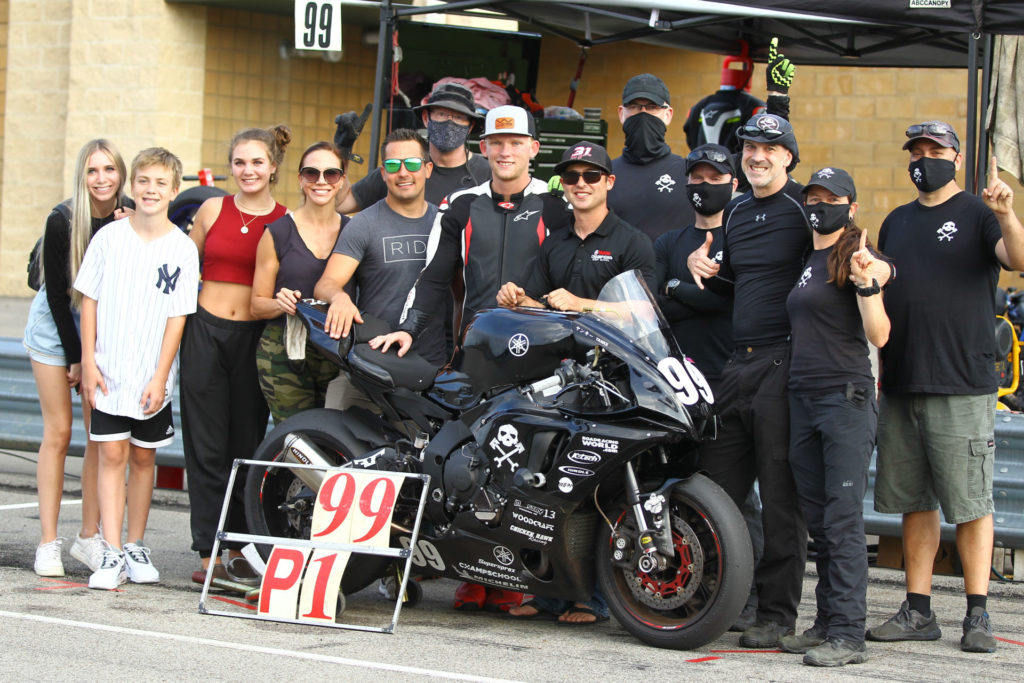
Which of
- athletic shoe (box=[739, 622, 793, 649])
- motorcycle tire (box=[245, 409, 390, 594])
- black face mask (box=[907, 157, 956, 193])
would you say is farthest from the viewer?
motorcycle tire (box=[245, 409, 390, 594])

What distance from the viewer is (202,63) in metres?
14.8

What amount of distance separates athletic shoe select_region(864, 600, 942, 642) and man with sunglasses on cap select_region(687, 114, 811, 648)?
397 millimetres

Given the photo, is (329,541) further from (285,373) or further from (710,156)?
(710,156)

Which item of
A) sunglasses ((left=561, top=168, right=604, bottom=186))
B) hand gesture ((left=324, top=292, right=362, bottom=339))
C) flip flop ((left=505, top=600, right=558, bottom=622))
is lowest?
flip flop ((left=505, top=600, right=558, bottom=622))

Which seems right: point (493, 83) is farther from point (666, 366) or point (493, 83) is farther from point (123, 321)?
point (666, 366)

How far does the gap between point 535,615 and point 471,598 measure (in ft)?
1.11

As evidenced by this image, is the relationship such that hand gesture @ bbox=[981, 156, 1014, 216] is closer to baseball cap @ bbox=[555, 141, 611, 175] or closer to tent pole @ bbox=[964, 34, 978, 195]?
baseball cap @ bbox=[555, 141, 611, 175]

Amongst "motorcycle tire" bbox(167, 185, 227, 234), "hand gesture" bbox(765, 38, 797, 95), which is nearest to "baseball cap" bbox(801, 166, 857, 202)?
"hand gesture" bbox(765, 38, 797, 95)

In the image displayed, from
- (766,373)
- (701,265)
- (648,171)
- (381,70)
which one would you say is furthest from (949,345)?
(381,70)

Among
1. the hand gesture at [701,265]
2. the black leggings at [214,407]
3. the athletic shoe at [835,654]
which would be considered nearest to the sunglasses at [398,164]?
the black leggings at [214,407]

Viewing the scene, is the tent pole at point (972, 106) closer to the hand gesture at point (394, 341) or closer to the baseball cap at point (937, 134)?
the baseball cap at point (937, 134)

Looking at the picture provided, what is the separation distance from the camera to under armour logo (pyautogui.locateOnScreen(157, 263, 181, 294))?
20.2 feet

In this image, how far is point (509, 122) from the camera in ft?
19.2

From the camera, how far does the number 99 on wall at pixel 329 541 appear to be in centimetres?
547
